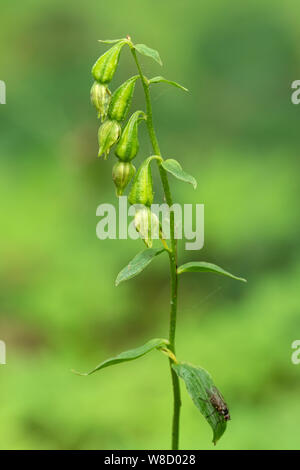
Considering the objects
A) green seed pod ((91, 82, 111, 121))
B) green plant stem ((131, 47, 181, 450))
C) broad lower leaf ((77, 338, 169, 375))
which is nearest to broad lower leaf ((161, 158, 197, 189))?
green plant stem ((131, 47, 181, 450))

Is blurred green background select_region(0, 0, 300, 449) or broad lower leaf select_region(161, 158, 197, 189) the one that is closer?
broad lower leaf select_region(161, 158, 197, 189)

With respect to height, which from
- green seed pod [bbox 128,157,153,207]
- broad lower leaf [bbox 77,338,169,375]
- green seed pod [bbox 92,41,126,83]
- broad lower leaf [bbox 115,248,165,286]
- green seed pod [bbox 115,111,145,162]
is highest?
green seed pod [bbox 92,41,126,83]

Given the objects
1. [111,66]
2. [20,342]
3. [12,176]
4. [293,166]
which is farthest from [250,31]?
[111,66]

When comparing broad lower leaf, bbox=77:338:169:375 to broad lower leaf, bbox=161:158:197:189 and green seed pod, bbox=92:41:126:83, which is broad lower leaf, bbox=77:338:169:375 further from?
green seed pod, bbox=92:41:126:83

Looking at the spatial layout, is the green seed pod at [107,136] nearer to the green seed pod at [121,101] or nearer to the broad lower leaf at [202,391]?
the green seed pod at [121,101]

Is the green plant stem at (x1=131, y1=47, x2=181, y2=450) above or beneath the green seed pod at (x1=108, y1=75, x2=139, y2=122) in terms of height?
beneath

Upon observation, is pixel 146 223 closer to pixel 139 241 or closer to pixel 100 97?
pixel 100 97

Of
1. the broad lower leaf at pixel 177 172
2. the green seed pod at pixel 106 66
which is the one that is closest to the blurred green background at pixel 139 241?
the broad lower leaf at pixel 177 172

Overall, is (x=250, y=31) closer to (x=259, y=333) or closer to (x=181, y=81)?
(x=181, y=81)
